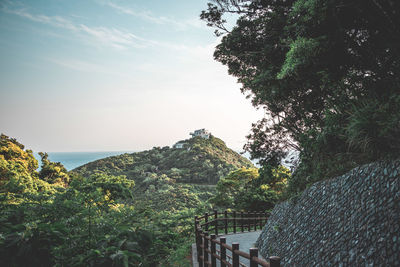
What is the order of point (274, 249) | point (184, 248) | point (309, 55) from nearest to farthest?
point (309, 55) → point (274, 249) → point (184, 248)

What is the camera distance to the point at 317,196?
6.34 m

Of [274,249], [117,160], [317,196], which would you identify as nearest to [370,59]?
[317,196]

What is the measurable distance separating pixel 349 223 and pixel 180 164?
5848cm

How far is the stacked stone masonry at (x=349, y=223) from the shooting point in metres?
3.72

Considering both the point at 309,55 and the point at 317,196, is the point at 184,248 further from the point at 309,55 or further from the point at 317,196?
the point at 309,55

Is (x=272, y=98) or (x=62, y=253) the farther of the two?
(x=272, y=98)

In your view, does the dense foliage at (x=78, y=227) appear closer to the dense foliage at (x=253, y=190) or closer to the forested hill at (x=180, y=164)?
the dense foliage at (x=253, y=190)

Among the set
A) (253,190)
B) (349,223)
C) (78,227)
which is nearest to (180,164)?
(253,190)

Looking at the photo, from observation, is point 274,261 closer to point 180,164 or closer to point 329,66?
point 329,66

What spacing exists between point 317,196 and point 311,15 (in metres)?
4.73

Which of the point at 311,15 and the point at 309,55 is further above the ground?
the point at 311,15

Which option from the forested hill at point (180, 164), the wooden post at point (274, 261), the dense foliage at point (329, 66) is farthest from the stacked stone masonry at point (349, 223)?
the forested hill at point (180, 164)

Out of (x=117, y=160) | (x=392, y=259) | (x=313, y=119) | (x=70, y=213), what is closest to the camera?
(x=392, y=259)

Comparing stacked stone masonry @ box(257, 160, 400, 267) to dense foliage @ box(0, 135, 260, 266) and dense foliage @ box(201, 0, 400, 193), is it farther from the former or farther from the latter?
dense foliage @ box(0, 135, 260, 266)
